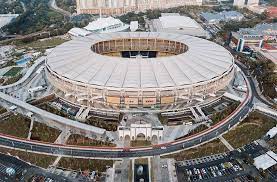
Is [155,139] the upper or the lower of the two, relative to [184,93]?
lower

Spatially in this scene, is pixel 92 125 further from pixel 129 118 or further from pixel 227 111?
pixel 227 111

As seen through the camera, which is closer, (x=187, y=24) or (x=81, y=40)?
(x=81, y=40)

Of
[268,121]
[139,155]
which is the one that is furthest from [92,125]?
[268,121]

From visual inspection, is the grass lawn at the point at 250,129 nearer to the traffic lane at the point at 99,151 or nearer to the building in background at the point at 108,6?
the traffic lane at the point at 99,151

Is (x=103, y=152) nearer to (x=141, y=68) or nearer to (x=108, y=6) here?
(x=141, y=68)

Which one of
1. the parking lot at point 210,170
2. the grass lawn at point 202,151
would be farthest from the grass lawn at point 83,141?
the parking lot at point 210,170
